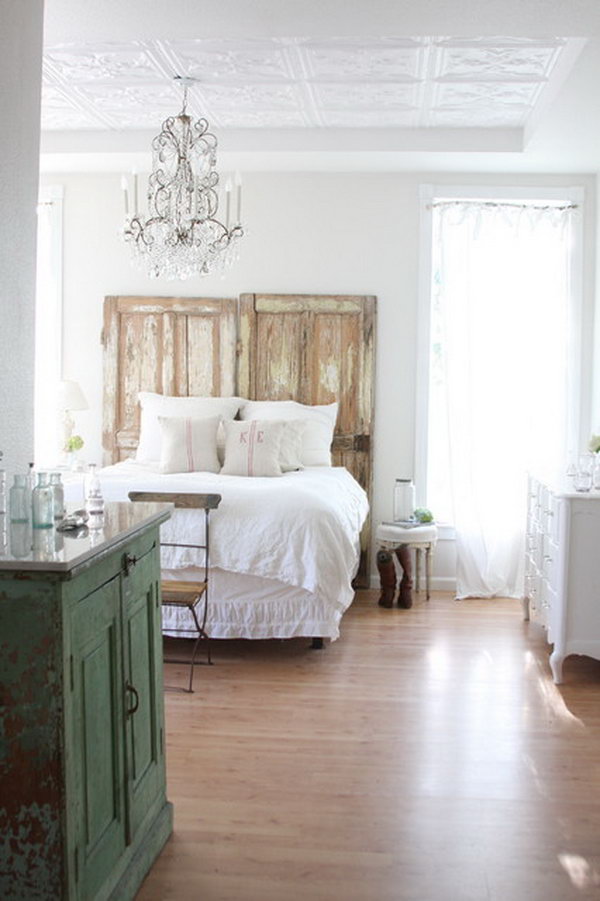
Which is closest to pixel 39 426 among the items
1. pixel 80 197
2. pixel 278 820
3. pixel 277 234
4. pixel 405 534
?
pixel 80 197

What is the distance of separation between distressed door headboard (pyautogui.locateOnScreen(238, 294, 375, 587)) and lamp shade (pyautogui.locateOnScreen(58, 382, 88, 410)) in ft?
3.44

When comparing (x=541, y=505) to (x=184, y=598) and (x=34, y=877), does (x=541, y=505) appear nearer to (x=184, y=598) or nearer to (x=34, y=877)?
(x=184, y=598)

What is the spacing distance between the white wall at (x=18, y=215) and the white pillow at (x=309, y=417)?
3.12 meters

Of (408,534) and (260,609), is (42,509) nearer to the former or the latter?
(260,609)

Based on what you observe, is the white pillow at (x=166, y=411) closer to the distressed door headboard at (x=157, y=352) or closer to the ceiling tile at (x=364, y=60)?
the distressed door headboard at (x=157, y=352)

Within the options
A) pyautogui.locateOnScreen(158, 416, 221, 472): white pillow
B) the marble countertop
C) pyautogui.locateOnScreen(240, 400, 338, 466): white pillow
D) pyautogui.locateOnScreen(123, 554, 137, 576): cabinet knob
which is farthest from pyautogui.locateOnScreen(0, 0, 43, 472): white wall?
pyautogui.locateOnScreen(240, 400, 338, 466): white pillow

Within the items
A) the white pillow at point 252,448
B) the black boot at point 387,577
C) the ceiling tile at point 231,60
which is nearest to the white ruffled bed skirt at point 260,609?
the white pillow at point 252,448

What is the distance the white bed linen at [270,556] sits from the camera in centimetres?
439

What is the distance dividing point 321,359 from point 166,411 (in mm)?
1100

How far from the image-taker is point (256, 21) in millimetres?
3619

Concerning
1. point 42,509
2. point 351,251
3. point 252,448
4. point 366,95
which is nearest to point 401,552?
point 252,448

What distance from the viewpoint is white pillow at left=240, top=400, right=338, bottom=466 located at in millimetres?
5910

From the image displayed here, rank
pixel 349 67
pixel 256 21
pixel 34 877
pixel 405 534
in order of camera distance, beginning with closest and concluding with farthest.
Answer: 1. pixel 34 877
2. pixel 256 21
3. pixel 349 67
4. pixel 405 534

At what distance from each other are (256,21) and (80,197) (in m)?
3.09
